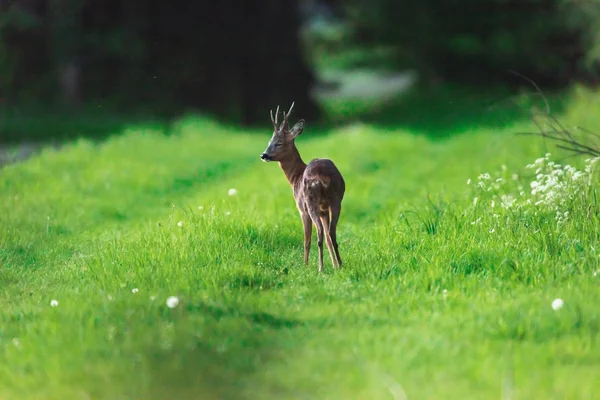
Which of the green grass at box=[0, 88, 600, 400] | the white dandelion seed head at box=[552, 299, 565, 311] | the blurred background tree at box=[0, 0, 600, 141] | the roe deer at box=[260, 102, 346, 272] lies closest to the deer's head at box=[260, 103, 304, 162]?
the roe deer at box=[260, 102, 346, 272]

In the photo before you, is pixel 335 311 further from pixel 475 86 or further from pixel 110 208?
pixel 475 86

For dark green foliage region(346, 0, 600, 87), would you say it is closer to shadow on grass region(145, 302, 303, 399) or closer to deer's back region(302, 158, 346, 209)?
deer's back region(302, 158, 346, 209)

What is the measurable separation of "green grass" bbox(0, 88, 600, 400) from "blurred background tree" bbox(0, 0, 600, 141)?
41.1 ft

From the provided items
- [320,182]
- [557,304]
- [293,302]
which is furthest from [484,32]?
[557,304]

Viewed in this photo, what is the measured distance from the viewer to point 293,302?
6.48 metres

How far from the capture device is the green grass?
504 centimetres

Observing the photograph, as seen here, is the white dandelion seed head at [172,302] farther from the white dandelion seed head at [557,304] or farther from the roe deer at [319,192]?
the white dandelion seed head at [557,304]

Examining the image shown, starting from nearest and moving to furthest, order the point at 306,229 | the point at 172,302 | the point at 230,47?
the point at 172,302
the point at 306,229
the point at 230,47

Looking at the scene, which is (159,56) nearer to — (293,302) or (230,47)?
(230,47)

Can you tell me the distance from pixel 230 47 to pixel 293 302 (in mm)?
17716

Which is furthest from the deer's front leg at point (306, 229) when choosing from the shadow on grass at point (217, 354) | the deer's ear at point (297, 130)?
the shadow on grass at point (217, 354)

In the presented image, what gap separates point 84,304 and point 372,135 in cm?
1092

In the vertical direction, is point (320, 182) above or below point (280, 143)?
below

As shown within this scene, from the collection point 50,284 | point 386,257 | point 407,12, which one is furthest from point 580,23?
point 50,284
